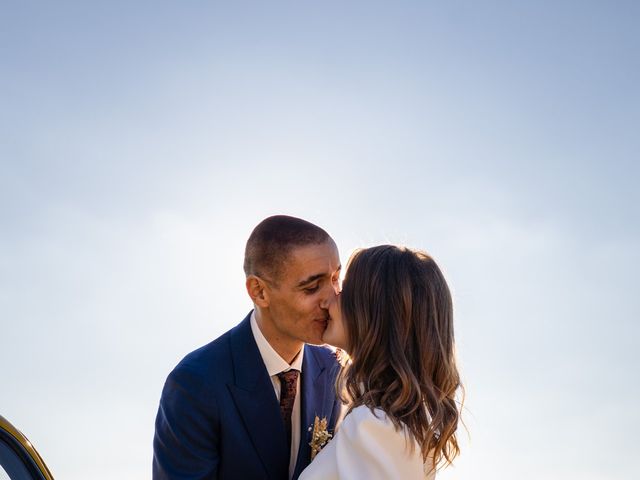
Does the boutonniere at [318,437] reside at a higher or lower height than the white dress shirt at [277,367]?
lower

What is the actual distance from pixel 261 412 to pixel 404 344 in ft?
4.72

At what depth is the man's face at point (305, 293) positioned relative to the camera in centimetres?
588

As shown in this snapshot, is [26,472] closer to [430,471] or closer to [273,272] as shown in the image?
[430,471]

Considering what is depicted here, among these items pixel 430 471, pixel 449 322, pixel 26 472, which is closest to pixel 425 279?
pixel 449 322

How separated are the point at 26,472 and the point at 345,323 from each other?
2.08m

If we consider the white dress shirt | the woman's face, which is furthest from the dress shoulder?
the white dress shirt

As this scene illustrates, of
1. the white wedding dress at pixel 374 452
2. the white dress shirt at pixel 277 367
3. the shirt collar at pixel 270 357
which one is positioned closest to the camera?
the white wedding dress at pixel 374 452

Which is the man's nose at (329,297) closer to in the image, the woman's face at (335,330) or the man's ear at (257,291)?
the woman's face at (335,330)

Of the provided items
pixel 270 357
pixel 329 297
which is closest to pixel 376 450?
Result: pixel 270 357

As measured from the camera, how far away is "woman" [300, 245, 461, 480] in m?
4.11

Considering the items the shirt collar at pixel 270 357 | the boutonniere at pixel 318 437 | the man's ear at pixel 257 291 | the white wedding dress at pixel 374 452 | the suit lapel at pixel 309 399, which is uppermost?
the man's ear at pixel 257 291

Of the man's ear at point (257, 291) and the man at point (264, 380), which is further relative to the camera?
the man's ear at point (257, 291)

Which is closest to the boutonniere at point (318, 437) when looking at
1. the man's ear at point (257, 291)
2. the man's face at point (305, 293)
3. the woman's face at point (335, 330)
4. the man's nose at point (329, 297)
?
the woman's face at point (335, 330)

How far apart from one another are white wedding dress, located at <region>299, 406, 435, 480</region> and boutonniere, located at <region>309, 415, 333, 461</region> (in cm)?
112
